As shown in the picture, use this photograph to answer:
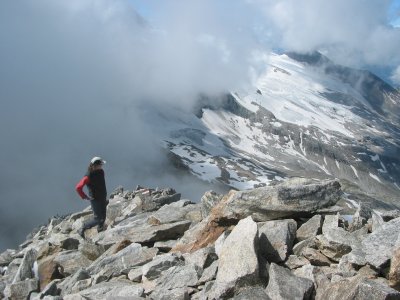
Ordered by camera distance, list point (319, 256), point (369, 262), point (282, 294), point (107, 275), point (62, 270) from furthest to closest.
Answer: point (62, 270), point (107, 275), point (319, 256), point (369, 262), point (282, 294)

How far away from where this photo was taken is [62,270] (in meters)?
19.9

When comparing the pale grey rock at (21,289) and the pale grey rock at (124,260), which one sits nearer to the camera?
the pale grey rock at (124,260)

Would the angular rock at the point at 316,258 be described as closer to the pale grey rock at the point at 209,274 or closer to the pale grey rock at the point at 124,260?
the pale grey rock at the point at 209,274

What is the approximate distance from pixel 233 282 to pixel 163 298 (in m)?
2.17

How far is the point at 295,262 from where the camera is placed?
45.8 ft

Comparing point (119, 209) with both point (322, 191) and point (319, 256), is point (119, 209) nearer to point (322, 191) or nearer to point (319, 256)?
point (322, 191)

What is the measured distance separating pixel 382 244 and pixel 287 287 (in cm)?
286

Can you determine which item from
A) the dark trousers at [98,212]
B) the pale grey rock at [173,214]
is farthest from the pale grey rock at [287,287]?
the dark trousers at [98,212]

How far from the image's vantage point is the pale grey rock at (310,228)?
15500 mm

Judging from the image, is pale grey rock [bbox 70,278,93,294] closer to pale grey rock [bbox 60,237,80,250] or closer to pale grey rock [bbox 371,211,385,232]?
pale grey rock [bbox 60,237,80,250]

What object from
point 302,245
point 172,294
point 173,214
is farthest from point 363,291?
point 173,214

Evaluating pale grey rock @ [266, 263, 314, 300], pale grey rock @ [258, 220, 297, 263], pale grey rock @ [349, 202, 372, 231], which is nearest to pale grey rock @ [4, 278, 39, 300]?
pale grey rock @ [258, 220, 297, 263]

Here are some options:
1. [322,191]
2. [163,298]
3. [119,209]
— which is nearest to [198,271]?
[163,298]

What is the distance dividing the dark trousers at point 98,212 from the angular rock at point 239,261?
11584 millimetres
